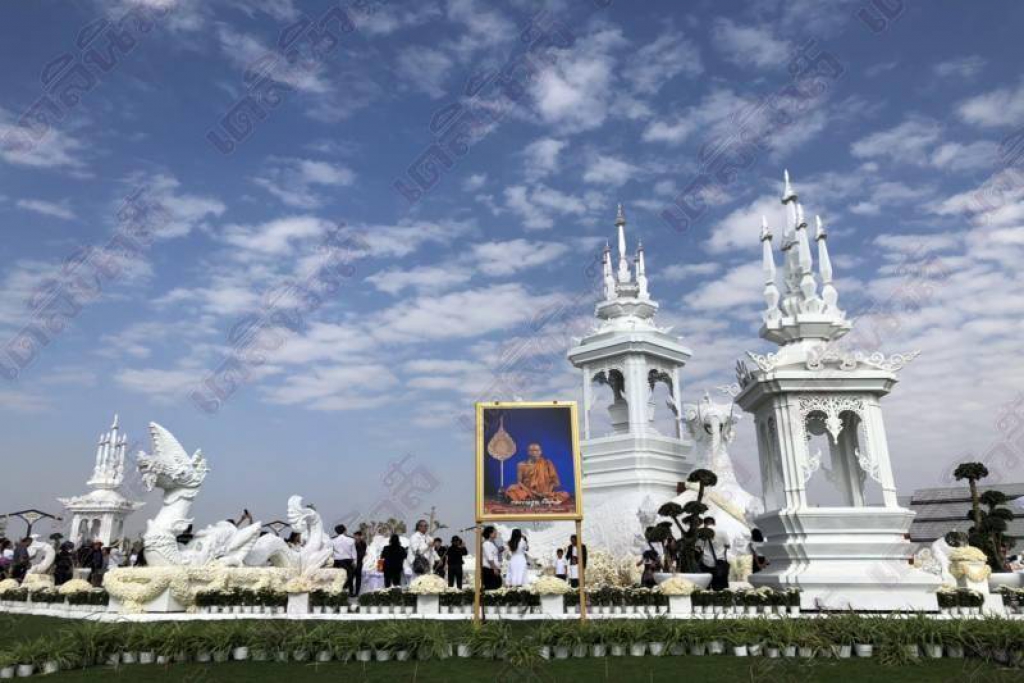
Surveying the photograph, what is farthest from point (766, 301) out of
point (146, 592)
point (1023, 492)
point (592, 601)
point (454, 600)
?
point (1023, 492)

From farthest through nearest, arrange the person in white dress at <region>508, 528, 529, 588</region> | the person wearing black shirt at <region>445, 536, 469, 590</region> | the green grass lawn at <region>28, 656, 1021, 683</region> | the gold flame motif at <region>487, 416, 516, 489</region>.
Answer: the person wearing black shirt at <region>445, 536, 469, 590</region> < the person in white dress at <region>508, 528, 529, 588</region> < the gold flame motif at <region>487, 416, 516, 489</region> < the green grass lawn at <region>28, 656, 1021, 683</region>

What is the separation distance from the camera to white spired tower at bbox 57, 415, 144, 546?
43184 millimetres

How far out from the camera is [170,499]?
50.4 ft

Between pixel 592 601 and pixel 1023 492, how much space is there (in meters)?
30.4

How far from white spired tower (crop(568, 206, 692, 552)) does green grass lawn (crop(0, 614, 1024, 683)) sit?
17.2m

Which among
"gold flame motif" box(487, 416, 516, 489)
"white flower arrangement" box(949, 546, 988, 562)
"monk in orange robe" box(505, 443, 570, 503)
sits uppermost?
"gold flame motif" box(487, 416, 516, 489)

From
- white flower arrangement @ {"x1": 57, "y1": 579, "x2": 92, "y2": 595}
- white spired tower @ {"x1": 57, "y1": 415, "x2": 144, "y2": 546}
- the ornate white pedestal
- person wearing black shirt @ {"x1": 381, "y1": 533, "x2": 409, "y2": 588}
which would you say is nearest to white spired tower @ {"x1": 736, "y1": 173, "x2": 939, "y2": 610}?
the ornate white pedestal

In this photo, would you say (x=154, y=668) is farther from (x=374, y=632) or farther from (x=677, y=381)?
(x=677, y=381)

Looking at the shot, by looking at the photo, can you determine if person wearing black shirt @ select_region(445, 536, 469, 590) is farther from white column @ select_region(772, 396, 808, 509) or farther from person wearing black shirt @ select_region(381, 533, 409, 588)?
white column @ select_region(772, 396, 808, 509)

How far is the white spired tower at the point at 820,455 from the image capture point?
13992 mm

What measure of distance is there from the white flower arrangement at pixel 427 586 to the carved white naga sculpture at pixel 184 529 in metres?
4.07

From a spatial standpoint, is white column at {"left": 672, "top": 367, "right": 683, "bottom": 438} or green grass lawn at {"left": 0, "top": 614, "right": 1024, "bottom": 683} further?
white column at {"left": 672, "top": 367, "right": 683, "bottom": 438}

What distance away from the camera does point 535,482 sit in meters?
11.5

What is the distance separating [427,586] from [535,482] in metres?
3.97
